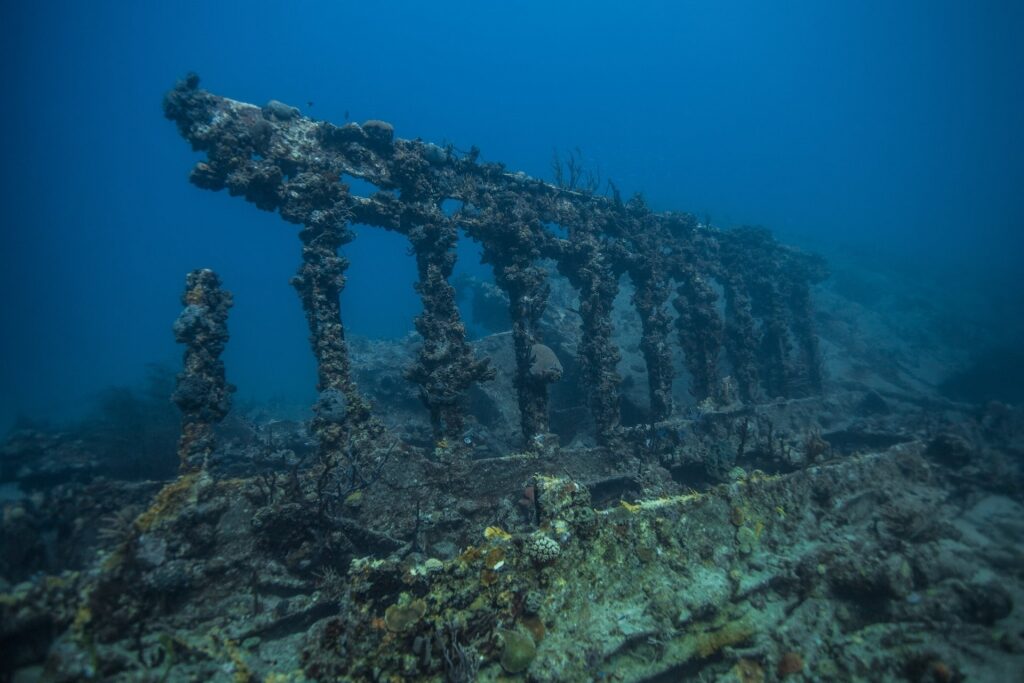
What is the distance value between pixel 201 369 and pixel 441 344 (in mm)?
5089

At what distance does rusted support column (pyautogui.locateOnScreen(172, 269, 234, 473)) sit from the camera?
338 inches

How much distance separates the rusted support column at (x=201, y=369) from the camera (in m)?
8.59

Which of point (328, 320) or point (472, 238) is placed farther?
point (472, 238)

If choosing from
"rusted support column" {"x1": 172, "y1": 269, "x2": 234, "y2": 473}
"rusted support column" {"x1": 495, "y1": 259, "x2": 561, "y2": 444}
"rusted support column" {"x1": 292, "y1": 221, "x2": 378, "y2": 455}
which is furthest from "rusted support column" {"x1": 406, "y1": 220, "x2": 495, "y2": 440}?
"rusted support column" {"x1": 172, "y1": 269, "x2": 234, "y2": 473}

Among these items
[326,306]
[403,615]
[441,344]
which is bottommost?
[403,615]

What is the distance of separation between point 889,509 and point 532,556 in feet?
24.1

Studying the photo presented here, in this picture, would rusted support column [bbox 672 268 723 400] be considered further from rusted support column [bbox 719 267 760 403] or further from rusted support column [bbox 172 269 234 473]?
→ rusted support column [bbox 172 269 234 473]

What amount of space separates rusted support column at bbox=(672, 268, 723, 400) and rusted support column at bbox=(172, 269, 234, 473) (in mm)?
15249

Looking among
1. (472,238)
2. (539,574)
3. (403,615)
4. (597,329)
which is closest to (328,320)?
(472,238)

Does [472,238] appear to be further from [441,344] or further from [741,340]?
[741,340]

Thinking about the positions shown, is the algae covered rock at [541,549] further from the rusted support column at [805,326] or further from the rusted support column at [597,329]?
the rusted support column at [805,326]

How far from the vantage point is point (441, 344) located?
442 inches

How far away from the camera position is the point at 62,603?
4668 millimetres

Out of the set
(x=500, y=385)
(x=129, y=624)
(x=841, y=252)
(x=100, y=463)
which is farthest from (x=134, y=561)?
(x=841, y=252)
